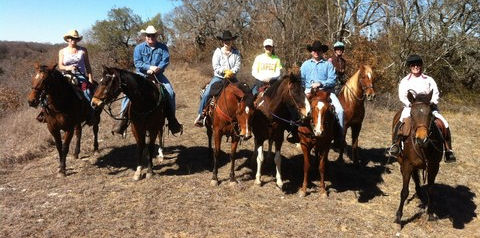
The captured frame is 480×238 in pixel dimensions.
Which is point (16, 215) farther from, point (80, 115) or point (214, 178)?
point (214, 178)

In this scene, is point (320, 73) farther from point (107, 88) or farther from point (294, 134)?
point (107, 88)

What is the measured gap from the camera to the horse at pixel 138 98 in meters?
6.09

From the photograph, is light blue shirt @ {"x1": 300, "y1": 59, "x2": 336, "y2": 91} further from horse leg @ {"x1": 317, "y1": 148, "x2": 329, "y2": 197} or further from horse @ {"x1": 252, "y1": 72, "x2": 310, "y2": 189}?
horse leg @ {"x1": 317, "y1": 148, "x2": 329, "y2": 197}

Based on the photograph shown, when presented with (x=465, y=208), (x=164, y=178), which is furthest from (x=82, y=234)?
(x=465, y=208)


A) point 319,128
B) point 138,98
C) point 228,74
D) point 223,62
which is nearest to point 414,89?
point 319,128

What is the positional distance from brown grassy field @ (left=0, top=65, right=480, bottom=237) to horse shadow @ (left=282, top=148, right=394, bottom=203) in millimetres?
24

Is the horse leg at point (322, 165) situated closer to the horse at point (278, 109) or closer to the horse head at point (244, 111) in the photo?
the horse at point (278, 109)

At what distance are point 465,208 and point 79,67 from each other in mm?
8176

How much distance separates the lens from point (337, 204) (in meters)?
6.53

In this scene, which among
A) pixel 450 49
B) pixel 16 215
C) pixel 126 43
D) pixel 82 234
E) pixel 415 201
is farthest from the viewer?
pixel 126 43

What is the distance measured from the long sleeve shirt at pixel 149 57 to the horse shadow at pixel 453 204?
5.31 m

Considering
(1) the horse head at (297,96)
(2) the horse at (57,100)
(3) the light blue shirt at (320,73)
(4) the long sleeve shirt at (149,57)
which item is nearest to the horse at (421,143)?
(1) the horse head at (297,96)

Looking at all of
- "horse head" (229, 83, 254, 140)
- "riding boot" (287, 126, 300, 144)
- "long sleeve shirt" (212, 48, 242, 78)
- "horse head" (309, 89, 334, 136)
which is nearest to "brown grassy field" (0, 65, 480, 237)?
"riding boot" (287, 126, 300, 144)

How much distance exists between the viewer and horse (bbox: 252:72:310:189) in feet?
19.5
